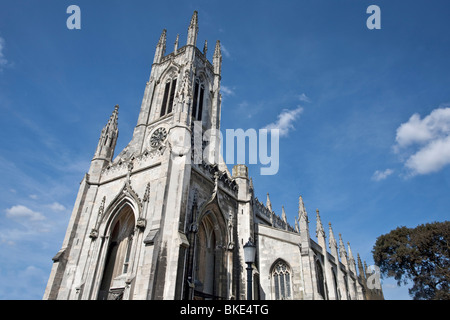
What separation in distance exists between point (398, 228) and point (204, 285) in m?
30.6

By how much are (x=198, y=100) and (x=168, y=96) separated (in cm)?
289

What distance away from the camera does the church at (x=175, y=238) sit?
1447 cm

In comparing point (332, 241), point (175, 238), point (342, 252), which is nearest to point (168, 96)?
point (175, 238)

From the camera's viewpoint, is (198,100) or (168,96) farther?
(198,100)

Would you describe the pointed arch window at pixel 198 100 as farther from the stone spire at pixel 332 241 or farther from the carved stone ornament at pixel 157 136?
the stone spire at pixel 332 241

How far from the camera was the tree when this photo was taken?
3050 centimetres

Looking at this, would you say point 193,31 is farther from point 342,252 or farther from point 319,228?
point 342,252

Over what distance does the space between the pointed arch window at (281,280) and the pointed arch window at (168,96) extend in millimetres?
15866

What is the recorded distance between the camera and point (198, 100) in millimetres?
28578

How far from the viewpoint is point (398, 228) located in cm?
3712

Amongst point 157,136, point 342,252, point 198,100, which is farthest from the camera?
point 342,252

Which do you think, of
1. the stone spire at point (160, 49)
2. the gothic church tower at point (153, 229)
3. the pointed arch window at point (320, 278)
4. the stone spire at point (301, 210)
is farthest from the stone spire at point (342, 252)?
the stone spire at point (160, 49)

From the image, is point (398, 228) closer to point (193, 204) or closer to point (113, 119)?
point (193, 204)
